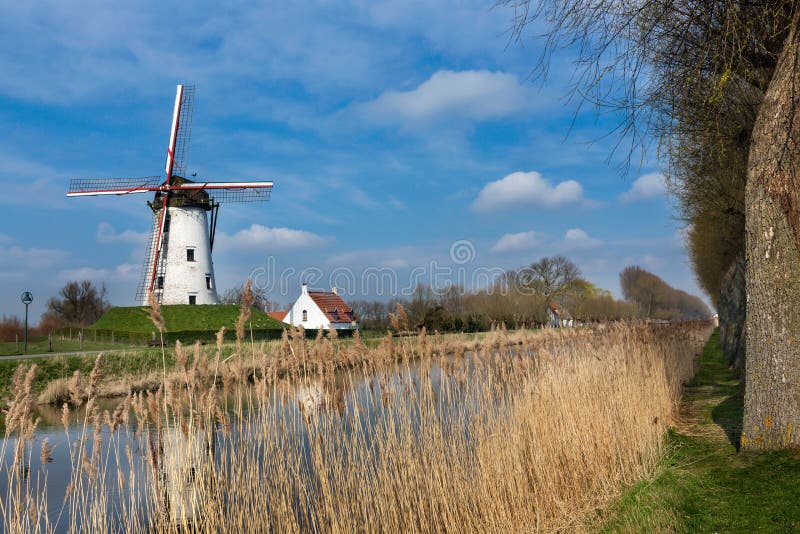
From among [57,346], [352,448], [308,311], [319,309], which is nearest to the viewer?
[352,448]

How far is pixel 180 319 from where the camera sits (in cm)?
2995

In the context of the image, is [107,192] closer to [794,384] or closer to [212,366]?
[212,366]

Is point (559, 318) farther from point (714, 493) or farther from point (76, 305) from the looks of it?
point (76, 305)

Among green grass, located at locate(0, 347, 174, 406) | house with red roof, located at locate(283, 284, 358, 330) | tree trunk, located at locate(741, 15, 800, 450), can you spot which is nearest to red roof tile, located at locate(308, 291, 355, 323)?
house with red roof, located at locate(283, 284, 358, 330)

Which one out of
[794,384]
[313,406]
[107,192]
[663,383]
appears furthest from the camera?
[107,192]

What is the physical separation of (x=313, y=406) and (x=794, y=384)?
164 inches

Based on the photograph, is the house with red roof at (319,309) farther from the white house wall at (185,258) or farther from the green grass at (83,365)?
the green grass at (83,365)

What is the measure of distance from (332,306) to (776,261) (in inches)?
1709

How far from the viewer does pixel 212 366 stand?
14.1 feet

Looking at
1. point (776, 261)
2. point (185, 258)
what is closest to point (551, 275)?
point (185, 258)

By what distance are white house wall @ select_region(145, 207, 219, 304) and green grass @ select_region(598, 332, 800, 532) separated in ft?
97.7

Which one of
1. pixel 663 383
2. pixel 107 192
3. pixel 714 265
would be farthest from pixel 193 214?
pixel 663 383

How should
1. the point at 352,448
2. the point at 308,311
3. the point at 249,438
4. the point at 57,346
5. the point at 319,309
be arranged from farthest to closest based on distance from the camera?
the point at 308,311, the point at 319,309, the point at 57,346, the point at 352,448, the point at 249,438

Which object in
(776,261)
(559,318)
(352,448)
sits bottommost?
(352,448)
